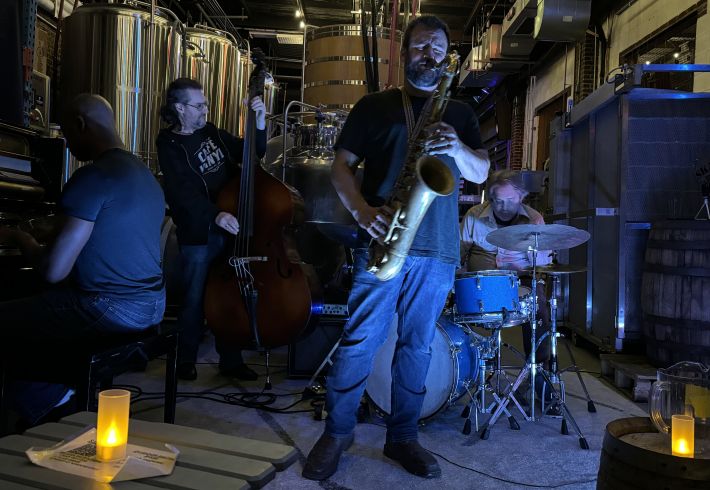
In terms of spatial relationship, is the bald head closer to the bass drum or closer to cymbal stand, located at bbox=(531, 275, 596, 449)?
the bass drum

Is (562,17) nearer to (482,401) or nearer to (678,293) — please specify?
(678,293)

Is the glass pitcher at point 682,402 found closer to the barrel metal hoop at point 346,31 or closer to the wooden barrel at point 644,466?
the wooden barrel at point 644,466

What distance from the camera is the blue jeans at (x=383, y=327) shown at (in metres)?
2.41

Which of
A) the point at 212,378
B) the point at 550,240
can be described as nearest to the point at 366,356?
the point at 550,240

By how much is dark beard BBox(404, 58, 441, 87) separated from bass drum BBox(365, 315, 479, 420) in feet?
4.59

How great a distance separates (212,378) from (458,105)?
2.62 metres

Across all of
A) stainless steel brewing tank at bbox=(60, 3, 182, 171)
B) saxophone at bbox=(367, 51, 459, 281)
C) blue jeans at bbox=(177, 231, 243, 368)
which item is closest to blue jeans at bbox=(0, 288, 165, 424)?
saxophone at bbox=(367, 51, 459, 281)

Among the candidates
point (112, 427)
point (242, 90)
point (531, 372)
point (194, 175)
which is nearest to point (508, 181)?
point (531, 372)

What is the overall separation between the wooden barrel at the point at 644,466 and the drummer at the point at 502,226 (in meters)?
2.08

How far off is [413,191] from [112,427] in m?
1.31

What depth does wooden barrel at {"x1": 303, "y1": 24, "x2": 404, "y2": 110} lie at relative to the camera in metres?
5.17

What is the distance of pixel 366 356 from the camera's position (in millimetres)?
2441

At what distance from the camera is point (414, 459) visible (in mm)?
2490

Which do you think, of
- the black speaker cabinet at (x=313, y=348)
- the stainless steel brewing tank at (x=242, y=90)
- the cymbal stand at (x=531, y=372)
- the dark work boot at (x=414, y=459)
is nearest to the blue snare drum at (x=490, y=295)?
the cymbal stand at (x=531, y=372)
